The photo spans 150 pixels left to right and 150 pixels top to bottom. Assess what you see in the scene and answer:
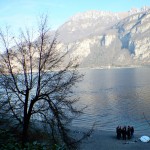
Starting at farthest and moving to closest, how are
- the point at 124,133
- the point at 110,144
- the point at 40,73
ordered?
the point at 124,133
the point at 110,144
the point at 40,73

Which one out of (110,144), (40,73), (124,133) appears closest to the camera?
(40,73)

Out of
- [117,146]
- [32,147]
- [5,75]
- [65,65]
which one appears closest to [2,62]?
[5,75]

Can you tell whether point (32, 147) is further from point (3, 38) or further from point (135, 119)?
point (135, 119)

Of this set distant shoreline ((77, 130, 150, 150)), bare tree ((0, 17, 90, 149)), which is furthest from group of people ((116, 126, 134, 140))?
bare tree ((0, 17, 90, 149))

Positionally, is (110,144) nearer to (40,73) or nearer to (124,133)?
(124,133)

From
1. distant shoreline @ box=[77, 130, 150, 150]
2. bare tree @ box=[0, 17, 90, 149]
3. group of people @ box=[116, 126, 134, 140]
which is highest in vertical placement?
bare tree @ box=[0, 17, 90, 149]

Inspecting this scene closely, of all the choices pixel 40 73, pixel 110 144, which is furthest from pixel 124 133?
pixel 40 73

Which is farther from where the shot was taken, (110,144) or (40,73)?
(110,144)

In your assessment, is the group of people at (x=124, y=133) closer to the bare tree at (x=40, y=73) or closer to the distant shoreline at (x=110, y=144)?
the distant shoreline at (x=110, y=144)

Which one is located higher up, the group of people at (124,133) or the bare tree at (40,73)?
the bare tree at (40,73)

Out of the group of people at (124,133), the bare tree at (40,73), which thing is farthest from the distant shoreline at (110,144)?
the bare tree at (40,73)

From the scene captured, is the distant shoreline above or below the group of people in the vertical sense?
below

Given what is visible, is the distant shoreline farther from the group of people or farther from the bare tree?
the bare tree

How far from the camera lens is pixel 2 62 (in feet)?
56.6
